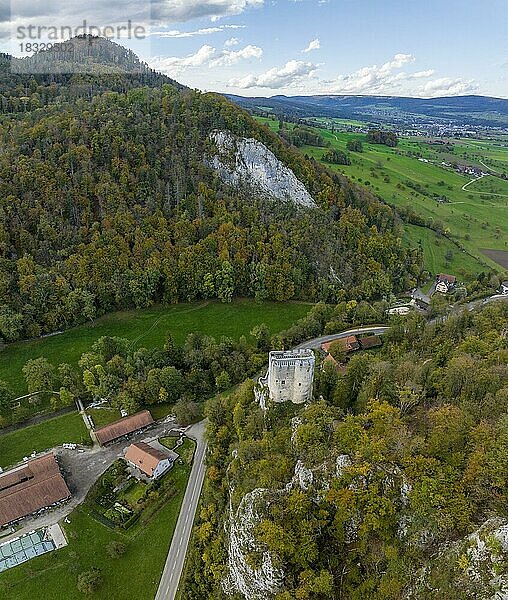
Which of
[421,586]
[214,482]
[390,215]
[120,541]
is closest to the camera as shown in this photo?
[421,586]

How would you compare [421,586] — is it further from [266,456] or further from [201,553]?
[201,553]

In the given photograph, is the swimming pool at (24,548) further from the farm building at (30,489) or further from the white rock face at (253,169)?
the white rock face at (253,169)

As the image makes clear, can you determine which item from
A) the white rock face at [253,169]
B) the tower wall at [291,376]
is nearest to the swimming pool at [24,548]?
the tower wall at [291,376]

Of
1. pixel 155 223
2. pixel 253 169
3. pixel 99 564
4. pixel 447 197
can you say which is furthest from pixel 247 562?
pixel 447 197

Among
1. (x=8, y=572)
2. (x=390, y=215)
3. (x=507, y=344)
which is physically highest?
(x=390, y=215)

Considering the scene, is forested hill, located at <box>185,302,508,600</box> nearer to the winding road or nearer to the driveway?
the winding road

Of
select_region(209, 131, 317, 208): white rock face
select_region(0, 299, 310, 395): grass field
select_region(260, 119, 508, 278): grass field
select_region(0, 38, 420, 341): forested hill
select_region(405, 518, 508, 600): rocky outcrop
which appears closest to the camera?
select_region(405, 518, 508, 600): rocky outcrop

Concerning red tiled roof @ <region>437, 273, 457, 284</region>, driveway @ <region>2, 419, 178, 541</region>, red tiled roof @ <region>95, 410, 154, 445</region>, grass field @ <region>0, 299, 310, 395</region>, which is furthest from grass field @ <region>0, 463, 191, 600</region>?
red tiled roof @ <region>437, 273, 457, 284</region>

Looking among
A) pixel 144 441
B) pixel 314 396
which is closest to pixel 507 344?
pixel 314 396
